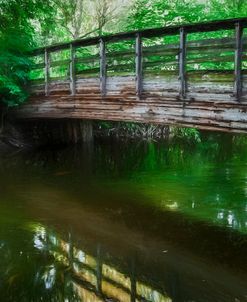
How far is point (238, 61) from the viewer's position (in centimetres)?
838

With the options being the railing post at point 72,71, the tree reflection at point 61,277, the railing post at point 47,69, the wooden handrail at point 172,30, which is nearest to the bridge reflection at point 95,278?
the tree reflection at point 61,277

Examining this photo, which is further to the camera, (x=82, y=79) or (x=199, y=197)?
(x=82, y=79)

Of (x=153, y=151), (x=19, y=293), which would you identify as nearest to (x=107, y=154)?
(x=153, y=151)

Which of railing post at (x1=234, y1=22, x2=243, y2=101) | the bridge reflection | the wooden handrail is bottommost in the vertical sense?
the bridge reflection

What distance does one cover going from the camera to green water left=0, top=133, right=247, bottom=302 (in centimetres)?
532

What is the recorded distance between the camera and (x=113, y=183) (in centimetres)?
1084

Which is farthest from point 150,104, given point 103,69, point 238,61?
point 238,61

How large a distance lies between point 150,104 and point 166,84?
67 cm

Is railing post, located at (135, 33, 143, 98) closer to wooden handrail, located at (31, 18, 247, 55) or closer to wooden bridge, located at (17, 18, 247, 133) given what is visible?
wooden bridge, located at (17, 18, 247, 133)

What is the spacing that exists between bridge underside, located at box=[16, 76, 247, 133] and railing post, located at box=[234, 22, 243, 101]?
184 millimetres

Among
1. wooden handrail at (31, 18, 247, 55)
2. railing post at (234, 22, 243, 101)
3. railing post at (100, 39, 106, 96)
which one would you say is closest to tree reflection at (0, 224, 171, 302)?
railing post at (234, 22, 243, 101)

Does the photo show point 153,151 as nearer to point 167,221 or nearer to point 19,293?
point 167,221

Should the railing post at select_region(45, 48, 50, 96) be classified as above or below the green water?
above

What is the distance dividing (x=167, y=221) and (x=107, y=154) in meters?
7.91
